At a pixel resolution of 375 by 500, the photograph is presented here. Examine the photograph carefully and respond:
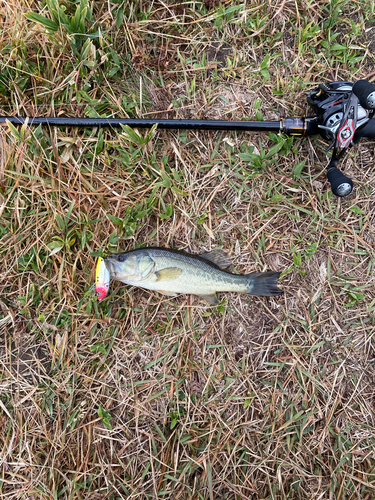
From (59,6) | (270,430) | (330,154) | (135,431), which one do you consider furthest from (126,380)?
(59,6)

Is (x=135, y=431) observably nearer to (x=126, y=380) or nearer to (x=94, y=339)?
(x=126, y=380)

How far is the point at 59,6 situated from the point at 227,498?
4.74 meters

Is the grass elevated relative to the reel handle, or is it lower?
lower

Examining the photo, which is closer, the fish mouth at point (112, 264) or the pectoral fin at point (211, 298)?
the fish mouth at point (112, 264)

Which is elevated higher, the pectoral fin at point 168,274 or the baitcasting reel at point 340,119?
the baitcasting reel at point 340,119

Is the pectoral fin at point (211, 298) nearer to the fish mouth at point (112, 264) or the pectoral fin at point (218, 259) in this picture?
the pectoral fin at point (218, 259)

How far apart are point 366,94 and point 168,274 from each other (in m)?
2.04

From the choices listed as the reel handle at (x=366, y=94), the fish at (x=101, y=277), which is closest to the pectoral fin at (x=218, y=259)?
the fish at (x=101, y=277)

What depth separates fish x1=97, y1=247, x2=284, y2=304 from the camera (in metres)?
2.70

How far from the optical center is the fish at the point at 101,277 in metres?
2.66

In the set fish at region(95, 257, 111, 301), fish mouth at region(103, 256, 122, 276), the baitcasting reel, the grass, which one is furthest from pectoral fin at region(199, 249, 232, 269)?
the baitcasting reel

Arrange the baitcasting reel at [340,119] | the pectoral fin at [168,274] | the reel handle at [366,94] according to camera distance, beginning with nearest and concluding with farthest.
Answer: the reel handle at [366,94], the baitcasting reel at [340,119], the pectoral fin at [168,274]

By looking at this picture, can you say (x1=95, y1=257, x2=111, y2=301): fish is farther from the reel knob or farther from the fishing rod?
the reel knob

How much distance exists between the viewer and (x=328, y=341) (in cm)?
308
